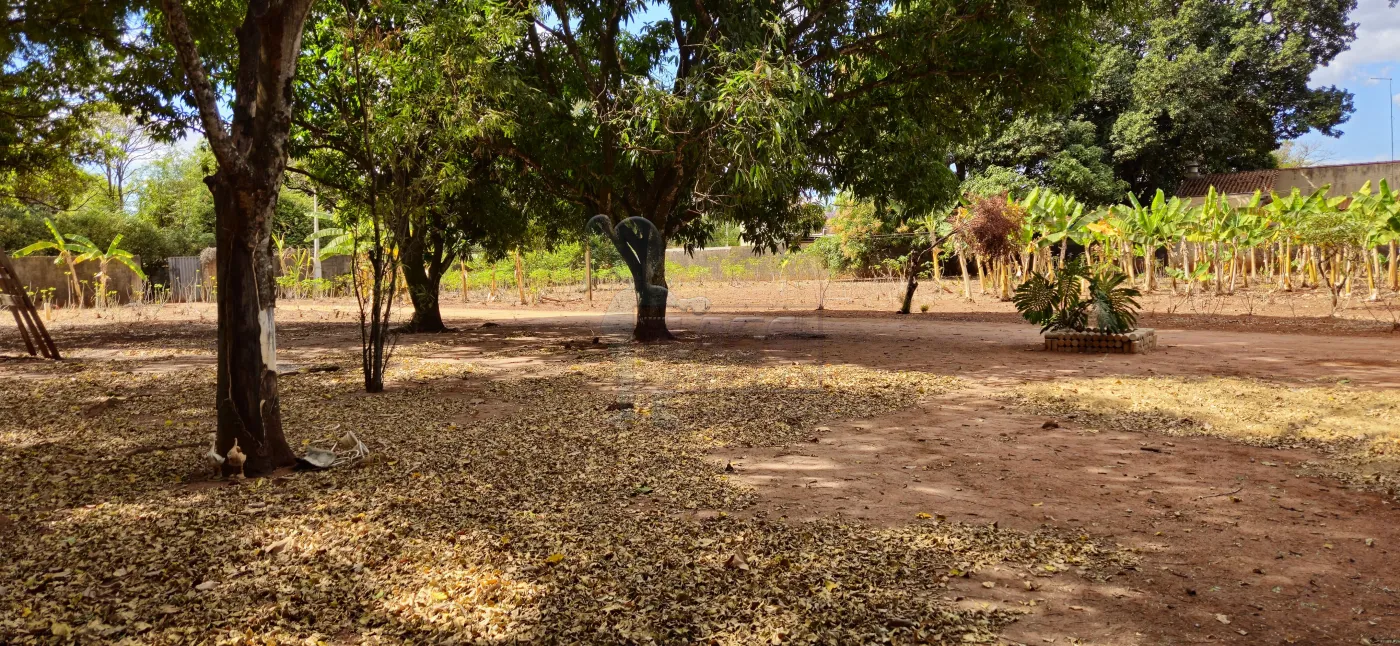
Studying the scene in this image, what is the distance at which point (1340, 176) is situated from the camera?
2969cm

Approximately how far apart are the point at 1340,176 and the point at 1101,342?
26.5m

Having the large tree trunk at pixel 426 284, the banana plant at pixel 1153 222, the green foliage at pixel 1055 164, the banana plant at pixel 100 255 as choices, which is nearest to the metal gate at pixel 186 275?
the banana plant at pixel 100 255

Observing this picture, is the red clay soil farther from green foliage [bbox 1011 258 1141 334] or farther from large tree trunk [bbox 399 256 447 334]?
large tree trunk [bbox 399 256 447 334]

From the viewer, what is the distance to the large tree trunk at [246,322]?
459cm

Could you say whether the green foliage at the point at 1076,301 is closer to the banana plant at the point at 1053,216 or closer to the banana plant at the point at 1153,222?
the banana plant at the point at 1053,216

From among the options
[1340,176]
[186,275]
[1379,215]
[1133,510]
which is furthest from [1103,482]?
[1340,176]

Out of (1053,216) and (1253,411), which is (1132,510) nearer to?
(1253,411)

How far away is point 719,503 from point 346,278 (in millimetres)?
21567

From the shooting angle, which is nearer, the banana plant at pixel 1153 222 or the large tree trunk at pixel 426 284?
the large tree trunk at pixel 426 284

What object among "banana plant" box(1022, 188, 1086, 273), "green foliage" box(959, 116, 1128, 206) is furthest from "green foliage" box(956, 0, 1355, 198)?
"banana plant" box(1022, 188, 1086, 273)

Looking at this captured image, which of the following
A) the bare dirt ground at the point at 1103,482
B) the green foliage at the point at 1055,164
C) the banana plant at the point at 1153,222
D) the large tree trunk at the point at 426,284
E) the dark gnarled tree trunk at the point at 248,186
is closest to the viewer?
the bare dirt ground at the point at 1103,482

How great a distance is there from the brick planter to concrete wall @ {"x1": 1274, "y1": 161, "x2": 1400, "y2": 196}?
2183 cm

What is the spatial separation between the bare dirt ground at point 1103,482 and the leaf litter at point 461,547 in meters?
0.21

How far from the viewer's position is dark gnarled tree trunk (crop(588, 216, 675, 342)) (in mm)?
10250
